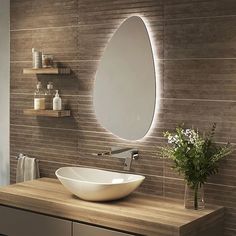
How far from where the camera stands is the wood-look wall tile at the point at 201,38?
320 cm

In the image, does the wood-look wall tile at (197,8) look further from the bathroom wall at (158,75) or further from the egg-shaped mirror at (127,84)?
the egg-shaped mirror at (127,84)

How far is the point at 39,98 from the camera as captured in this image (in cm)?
416

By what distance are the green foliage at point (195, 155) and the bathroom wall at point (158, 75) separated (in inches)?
3.1

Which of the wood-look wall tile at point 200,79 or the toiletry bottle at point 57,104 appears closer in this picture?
the wood-look wall tile at point 200,79

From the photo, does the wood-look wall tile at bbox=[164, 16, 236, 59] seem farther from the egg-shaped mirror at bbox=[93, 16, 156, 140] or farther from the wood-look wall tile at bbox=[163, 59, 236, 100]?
the egg-shaped mirror at bbox=[93, 16, 156, 140]

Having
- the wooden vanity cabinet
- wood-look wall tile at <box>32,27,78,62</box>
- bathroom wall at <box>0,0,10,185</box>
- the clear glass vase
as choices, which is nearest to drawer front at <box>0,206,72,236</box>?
the wooden vanity cabinet

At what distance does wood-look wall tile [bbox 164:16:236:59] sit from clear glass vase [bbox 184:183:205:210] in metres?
0.86

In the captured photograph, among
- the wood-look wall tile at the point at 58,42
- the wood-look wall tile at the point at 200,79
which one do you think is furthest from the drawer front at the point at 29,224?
the wood-look wall tile at the point at 58,42

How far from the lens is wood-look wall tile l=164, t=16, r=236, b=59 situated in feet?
10.5

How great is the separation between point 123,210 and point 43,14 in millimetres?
1875

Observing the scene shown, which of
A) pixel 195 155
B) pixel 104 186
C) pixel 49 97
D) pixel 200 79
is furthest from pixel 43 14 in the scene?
pixel 195 155

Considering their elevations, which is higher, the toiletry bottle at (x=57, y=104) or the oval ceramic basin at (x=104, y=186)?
the toiletry bottle at (x=57, y=104)

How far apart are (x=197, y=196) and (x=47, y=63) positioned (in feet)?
5.42

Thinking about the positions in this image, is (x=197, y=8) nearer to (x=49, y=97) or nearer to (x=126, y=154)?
(x=126, y=154)
